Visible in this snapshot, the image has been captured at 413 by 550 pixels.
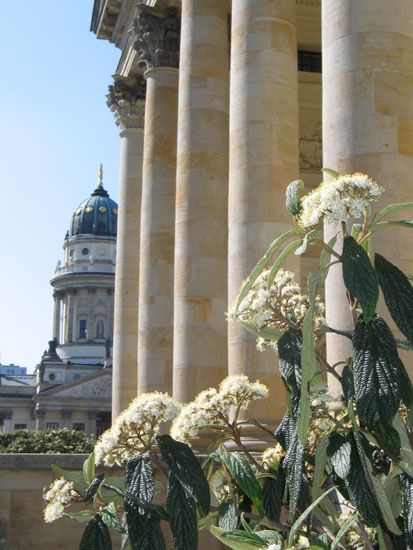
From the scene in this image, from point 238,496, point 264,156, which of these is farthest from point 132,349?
point 238,496

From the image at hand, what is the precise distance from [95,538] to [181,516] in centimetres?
79

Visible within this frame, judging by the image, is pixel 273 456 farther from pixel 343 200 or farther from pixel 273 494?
pixel 343 200

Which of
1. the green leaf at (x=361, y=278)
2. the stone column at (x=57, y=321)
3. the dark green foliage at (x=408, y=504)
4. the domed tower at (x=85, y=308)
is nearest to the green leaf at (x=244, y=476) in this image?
the dark green foliage at (x=408, y=504)

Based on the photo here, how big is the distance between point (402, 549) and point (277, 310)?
2289 mm

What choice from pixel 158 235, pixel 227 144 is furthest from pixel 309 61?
pixel 227 144

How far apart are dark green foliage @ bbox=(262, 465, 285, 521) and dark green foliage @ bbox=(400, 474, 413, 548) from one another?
1240 millimetres

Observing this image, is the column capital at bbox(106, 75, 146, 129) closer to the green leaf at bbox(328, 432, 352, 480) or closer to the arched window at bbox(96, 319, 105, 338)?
the green leaf at bbox(328, 432, 352, 480)

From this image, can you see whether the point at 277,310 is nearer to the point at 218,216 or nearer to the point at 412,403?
the point at 412,403

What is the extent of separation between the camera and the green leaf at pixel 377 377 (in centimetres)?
618

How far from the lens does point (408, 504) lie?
6.75m

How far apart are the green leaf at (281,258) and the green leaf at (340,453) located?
54.5 inches

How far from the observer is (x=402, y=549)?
734 centimetres

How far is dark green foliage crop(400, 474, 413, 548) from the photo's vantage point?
662 cm

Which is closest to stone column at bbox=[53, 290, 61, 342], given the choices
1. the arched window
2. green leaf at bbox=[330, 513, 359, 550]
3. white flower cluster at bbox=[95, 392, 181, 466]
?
the arched window
